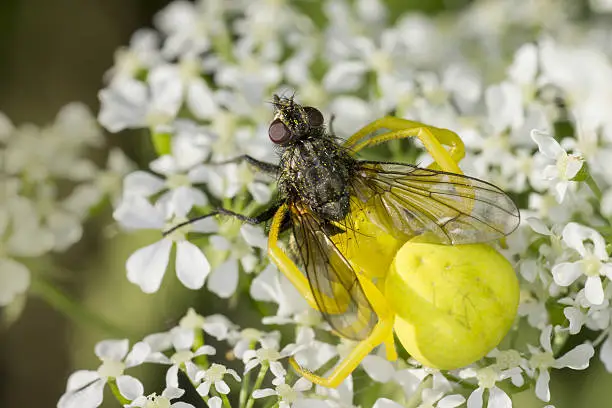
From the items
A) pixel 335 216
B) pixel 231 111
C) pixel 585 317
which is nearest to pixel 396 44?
pixel 231 111

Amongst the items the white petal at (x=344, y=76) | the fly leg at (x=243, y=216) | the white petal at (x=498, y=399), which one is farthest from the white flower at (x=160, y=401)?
the white petal at (x=344, y=76)

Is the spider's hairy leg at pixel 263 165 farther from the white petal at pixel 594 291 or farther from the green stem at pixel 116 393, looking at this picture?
the white petal at pixel 594 291

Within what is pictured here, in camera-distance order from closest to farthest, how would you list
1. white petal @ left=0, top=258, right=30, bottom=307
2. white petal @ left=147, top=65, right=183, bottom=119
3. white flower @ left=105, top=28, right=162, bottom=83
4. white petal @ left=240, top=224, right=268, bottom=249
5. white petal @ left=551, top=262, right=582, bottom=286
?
white petal @ left=551, top=262, right=582, bottom=286 → white petal @ left=240, top=224, right=268, bottom=249 → white petal @ left=0, top=258, right=30, bottom=307 → white petal @ left=147, top=65, right=183, bottom=119 → white flower @ left=105, top=28, right=162, bottom=83

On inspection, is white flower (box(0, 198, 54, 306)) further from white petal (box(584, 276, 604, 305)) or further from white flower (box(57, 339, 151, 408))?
white petal (box(584, 276, 604, 305))

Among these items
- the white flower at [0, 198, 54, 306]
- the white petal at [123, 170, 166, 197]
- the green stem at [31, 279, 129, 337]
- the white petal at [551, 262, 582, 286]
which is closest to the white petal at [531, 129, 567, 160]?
the white petal at [551, 262, 582, 286]

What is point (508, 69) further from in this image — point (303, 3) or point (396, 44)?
point (303, 3)

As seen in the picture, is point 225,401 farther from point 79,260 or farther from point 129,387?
point 79,260
